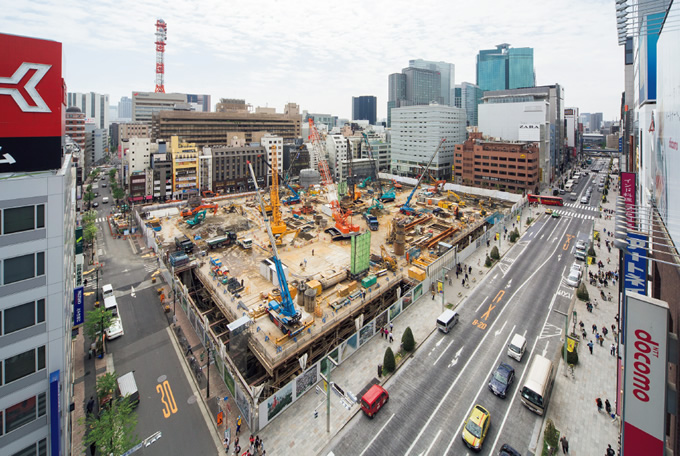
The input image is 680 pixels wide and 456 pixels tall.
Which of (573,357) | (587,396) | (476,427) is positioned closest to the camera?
(476,427)

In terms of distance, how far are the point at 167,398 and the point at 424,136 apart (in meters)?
122

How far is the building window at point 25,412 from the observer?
15156 millimetres

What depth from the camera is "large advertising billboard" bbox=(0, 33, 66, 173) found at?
49.5ft

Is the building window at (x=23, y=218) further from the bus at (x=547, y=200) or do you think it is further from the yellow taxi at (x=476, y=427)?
the bus at (x=547, y=200)

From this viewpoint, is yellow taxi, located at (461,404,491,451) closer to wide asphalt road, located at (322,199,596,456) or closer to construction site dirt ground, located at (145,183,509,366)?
wide asphalt road, located at (322,199,596,456)

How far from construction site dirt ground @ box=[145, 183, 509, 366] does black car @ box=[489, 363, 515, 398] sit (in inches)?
595

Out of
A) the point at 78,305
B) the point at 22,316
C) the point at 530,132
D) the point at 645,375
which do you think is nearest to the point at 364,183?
the point at 530,132

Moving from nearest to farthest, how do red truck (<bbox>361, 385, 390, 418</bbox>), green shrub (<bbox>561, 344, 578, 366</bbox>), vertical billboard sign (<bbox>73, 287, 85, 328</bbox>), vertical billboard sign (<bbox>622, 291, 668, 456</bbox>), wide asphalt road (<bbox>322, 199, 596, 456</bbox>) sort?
vertical billboard sign (<bbox>622, 291, 668, 456</bbox>) → wide asphalt road (<bbox>322, 199, 596, 456</bbox>) → red truck (<bbox>361, 385, 390, 418</bbox>) → green shrub (<bbox>561, 344, 578, 366</bbox>) → vertical billboard sign (<bbox>73, 287, 85, 328</bbox>)

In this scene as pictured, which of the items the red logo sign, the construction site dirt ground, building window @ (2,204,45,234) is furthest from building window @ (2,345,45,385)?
the construction site dirt ground

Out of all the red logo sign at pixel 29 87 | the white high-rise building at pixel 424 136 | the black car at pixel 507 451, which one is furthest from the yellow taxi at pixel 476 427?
the white high-rise building at pixel 424 136

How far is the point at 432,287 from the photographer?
4131 centimetres

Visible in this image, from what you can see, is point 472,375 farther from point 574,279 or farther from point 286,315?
point 574,279

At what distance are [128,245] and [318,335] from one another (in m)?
47.3

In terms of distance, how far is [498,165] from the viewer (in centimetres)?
9612
